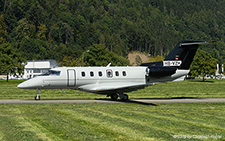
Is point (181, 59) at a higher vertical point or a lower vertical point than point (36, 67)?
lower

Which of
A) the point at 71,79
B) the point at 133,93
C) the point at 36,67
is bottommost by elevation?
the point at 133,93

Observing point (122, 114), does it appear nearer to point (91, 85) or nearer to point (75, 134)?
point (75, 134)

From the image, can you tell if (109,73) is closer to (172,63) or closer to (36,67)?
(172,63)

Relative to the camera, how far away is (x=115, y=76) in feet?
116

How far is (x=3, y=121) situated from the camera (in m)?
19.7

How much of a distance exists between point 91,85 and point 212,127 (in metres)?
18.1

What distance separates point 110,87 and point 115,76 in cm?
200

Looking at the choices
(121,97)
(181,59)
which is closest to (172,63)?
(181,59)

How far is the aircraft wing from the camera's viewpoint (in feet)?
108

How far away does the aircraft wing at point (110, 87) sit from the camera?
108 ft

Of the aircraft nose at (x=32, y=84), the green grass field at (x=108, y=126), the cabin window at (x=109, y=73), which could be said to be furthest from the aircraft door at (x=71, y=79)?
the green grass field at (x=108, y=126)

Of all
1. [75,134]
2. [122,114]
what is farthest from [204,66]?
[75,134]

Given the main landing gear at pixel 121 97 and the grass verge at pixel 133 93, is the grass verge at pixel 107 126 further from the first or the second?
the grass verge at pixel 133 93

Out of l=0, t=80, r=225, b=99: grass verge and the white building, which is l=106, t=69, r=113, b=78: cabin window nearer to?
l=0, t=80, r=225, b=99: grass verge
